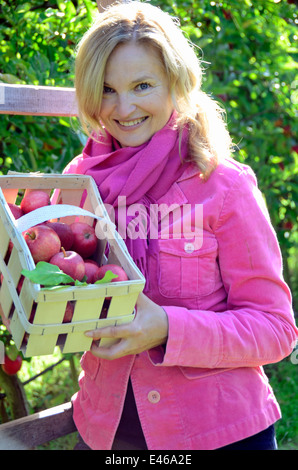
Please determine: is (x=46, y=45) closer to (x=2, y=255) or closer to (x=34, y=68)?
(x=34, y=68)

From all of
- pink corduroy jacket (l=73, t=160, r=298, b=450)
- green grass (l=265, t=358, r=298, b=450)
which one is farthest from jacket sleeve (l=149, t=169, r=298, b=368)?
green grass (l=265, t=358, r=298, b=450)

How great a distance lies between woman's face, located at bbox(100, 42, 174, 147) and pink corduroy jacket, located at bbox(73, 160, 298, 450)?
0.18 meters

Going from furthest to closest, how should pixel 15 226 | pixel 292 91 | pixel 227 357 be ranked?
1. pixel 292 91
2. pixel 227 357
3. pixel 15 226

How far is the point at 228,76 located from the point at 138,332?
2.54 metres

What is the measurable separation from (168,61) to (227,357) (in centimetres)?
75

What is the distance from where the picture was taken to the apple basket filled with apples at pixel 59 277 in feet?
4.23

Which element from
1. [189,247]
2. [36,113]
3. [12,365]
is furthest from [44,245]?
[12,365]

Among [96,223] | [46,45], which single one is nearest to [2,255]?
[96,223]

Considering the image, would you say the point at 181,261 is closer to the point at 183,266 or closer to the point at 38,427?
the point at 183,266

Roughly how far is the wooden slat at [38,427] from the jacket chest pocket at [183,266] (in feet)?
2.15

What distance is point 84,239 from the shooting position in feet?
5.12

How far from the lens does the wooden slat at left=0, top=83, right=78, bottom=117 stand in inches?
72.4

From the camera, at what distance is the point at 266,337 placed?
1.59m

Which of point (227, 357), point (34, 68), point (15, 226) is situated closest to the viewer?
point (15, 226)
